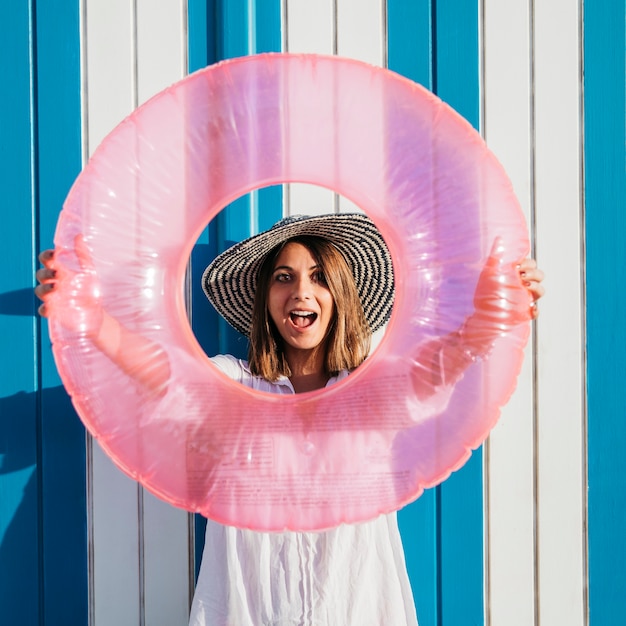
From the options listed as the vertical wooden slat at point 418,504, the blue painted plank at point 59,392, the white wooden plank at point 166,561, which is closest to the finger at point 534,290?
the vertical wooden slat at point 418,504

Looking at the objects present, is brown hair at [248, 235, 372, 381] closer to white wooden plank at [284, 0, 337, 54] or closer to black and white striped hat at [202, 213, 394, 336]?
black and white striped hat at [202, 213, 394, 336]

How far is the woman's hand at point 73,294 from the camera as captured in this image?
111 cm

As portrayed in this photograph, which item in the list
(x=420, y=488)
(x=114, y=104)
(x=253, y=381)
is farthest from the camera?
(x=114, y=104)

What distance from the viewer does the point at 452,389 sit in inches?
45.6

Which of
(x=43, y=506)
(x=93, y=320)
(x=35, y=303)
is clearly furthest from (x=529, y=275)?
(x=43, y=506)

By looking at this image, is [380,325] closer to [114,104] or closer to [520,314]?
[520,314]

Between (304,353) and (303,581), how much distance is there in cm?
46

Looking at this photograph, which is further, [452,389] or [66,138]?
[66,138]

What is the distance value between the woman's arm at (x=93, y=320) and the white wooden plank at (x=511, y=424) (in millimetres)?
810

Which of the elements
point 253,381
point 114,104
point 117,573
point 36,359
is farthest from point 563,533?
point 114,104

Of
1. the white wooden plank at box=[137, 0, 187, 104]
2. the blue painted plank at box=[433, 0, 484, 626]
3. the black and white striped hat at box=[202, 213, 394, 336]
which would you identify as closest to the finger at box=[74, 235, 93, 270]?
the black and white striped hat at box=[202, 213, 394, 336]

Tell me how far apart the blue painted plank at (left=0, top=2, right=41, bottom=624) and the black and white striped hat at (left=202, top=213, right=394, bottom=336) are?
0.44m

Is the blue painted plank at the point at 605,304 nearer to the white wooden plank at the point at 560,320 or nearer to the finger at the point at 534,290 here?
the white wooden plank at the point at 560,320

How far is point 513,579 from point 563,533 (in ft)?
0.51
